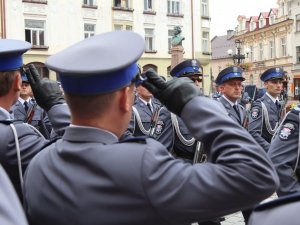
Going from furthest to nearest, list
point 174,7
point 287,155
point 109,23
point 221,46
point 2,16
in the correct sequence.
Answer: point 221,46, point 174,7, point 109,23, point 2,16, point 287,155

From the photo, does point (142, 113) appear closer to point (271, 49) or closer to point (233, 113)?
point (233, 113)

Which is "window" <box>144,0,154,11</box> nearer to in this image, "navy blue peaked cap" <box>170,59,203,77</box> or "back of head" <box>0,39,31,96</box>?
"navy blue peaked cap" <box>170,59,203,77</box>

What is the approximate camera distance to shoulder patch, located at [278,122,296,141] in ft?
10.4

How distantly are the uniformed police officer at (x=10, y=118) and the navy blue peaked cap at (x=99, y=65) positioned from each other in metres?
0.77

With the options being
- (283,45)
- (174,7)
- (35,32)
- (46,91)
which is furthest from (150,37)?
(46,91)

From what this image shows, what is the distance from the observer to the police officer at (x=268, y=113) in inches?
236

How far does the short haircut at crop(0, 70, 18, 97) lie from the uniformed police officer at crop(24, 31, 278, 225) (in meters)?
0.88

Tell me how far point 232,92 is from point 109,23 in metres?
24.7

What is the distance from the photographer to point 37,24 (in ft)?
89.9

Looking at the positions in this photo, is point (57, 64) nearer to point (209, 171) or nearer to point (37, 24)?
point (209, 171)

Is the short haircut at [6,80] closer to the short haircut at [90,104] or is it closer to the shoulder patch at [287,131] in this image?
the short haircut at [90,104]

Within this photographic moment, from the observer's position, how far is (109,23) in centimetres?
3000

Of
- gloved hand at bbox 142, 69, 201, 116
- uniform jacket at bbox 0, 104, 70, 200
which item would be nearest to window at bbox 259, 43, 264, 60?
uniform jacket at bbox 0, 104, 70, 200

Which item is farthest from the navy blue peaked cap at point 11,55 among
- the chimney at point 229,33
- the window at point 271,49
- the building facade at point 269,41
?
the chimney at point 229,33
